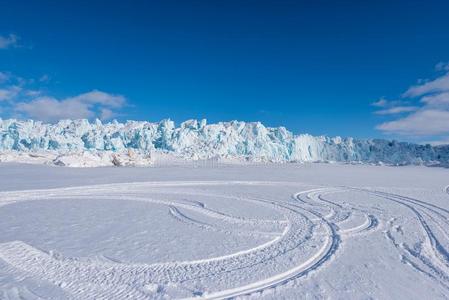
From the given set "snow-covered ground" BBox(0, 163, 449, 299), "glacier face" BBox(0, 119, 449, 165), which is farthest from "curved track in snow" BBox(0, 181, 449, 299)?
"glacier face" BBox(0, 119, 449, 165)

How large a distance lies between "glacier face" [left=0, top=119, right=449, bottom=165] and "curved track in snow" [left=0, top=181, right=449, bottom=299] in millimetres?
41799

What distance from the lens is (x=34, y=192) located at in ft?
39.6

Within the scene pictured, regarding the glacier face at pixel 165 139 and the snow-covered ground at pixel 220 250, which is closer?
the snow-covered ground at pixel 220 250

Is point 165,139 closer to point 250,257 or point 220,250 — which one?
point 220,250

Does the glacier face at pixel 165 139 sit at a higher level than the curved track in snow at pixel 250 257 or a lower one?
higher

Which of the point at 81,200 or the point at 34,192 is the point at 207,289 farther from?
the point at 34,192

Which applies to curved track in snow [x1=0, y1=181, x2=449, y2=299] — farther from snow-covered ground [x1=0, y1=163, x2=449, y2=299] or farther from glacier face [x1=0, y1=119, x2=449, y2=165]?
glacier face [x1=0, y1=119, x2=449, y2=165]

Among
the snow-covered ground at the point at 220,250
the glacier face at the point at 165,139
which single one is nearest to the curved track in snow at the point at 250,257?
the snow-covered ground at the point at 220,250

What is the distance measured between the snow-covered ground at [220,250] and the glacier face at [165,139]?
41905mm

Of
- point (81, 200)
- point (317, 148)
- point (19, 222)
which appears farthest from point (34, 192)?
point (317, 148)

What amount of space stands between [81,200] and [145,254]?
20.6 feet

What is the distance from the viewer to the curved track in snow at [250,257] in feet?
13.4

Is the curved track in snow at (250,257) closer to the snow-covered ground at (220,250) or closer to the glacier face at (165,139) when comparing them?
the snow-covered ground at (220,250)

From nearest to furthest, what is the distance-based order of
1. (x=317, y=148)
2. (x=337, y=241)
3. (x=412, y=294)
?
(x=412, y=294) → (x=337, y=241) → (x=317, y=148)
